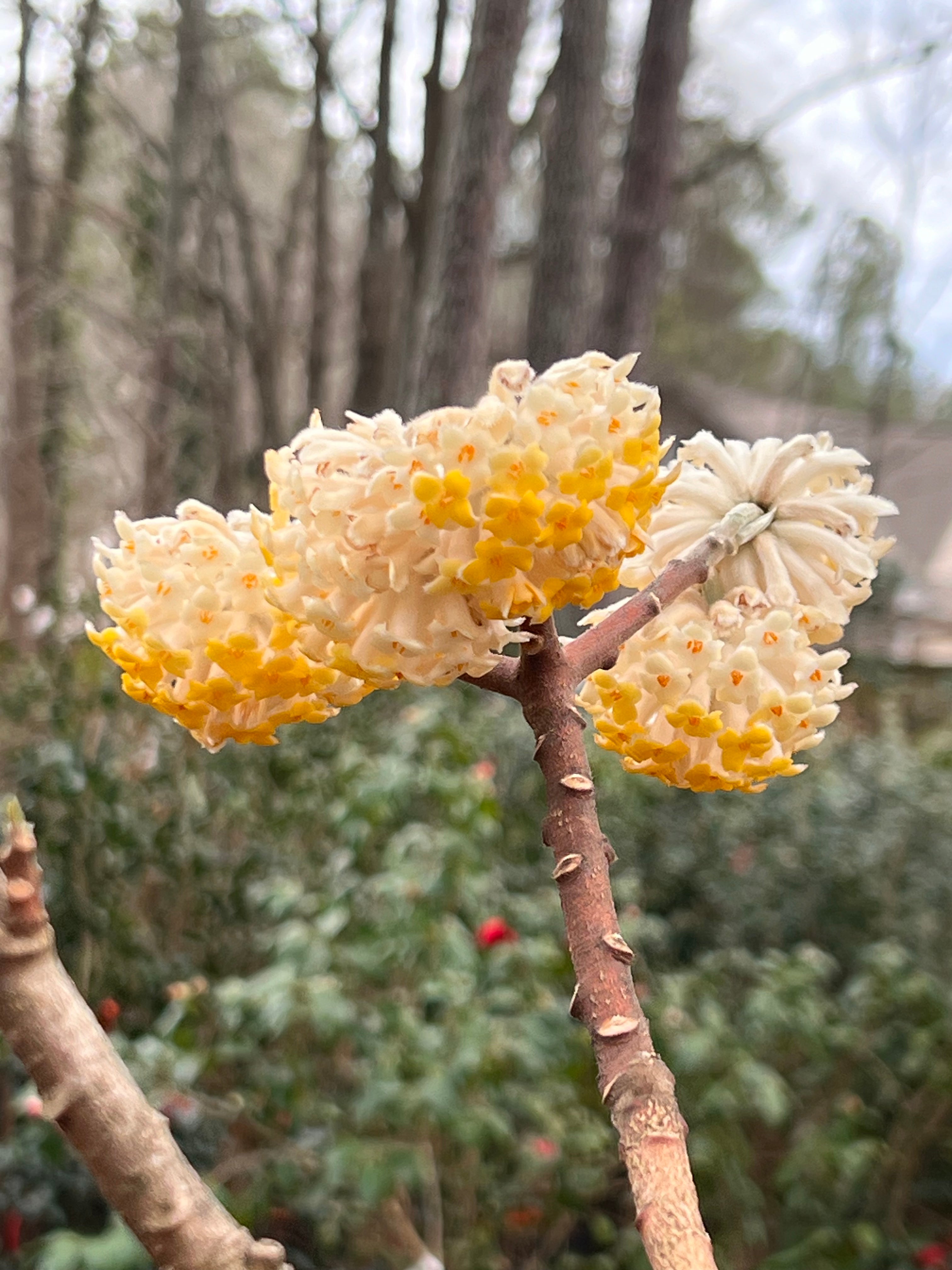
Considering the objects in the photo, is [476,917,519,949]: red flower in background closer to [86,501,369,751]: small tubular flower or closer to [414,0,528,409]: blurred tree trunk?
[86,501,369,751]: small tubular flower

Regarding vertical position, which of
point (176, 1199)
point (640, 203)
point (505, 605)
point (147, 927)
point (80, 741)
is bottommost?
point (147, 927)

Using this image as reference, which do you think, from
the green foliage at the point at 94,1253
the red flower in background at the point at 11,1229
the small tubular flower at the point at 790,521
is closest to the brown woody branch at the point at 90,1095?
the small tubular flower at the point at 790,521

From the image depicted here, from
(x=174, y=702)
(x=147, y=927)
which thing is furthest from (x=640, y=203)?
(x=174, y=702)

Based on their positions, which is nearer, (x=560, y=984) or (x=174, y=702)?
(x=174, y=702)

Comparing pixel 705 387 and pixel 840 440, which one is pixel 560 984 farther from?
pixel 705 387

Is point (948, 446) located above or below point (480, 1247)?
above

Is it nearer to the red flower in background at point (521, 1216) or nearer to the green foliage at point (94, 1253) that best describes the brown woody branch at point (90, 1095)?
the green foliage at point (94, 1253)

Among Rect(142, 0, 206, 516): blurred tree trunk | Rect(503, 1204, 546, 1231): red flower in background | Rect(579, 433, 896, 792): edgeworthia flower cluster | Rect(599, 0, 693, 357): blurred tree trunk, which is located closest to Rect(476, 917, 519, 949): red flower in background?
Rect(503, 1204, 546, 1231): red flower in background
